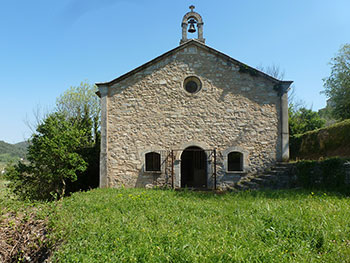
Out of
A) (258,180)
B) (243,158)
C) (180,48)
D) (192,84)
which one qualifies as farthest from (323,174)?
(180,48)

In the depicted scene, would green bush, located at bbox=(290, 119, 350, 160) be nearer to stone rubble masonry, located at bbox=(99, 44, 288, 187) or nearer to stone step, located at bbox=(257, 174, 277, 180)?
stone rubble masonry, located at bbox=(99, 44, 288, 187)

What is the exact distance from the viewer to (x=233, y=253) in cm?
310

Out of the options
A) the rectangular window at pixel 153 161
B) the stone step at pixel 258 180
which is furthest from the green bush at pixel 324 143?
the rectangular window at pixel 153 161

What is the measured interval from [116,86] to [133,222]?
24.7 ft

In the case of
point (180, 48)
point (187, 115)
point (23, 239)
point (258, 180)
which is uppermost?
point (180, 48)

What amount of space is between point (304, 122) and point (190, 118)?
1193 cm

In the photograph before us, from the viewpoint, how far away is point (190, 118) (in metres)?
10.2

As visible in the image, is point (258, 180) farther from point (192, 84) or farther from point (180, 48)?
point (180, 48)

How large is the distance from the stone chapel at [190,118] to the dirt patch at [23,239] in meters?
4.76

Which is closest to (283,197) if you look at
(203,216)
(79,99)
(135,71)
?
(203,216)

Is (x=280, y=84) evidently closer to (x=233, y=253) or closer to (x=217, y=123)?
(x=217, y=123)

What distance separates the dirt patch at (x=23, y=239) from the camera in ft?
14.6

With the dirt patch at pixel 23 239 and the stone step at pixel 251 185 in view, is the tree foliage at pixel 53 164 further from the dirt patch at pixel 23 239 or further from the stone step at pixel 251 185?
the stone step at pixel 251 185

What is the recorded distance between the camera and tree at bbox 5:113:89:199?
9578 mm
